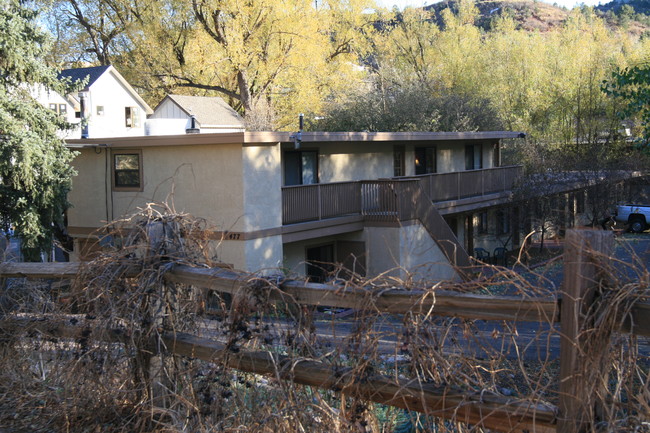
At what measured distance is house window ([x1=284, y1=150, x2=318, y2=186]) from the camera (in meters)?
22.0

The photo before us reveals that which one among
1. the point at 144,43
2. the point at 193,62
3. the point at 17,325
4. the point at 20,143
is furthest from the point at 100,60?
the point at 17,325

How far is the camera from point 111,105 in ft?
149

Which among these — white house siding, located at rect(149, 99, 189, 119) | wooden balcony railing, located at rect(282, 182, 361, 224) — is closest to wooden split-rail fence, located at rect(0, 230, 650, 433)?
wooden balcony railing, located at rect(282, 182, 361, 224)

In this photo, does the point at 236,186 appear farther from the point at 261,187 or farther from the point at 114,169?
the point at 114,169

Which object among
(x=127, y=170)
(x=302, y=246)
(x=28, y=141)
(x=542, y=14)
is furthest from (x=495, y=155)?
(x=542, y=14)

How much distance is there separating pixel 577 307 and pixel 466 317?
576mm

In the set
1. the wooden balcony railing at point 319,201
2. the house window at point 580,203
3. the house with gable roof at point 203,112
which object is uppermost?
the house with gable roof at point 203,112

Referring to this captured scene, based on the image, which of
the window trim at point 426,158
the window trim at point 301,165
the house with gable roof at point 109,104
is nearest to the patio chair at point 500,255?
the window trim at point 426,158

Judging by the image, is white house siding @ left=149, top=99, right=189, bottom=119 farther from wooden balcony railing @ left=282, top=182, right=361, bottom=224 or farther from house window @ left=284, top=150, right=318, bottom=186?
wooden balcony railing @ left=282, top=182, right=361, bottom=224

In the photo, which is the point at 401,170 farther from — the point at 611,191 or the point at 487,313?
the point at 487,313

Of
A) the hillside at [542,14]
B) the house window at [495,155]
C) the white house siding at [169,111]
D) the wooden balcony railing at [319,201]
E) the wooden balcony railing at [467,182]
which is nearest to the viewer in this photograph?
the wooden balcony railing at [319,201]

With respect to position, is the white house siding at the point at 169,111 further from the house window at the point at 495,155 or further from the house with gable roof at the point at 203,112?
the house window at the point at 495,155

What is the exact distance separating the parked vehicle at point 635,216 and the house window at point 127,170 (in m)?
26.1

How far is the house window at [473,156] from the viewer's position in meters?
31.3
